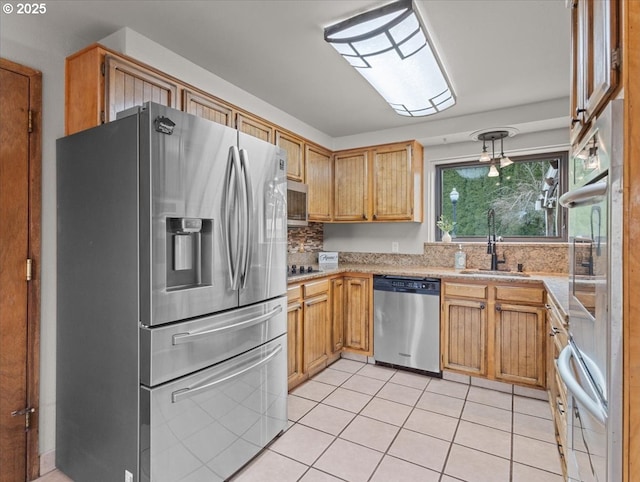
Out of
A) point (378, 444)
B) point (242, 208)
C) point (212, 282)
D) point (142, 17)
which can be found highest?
point (142, 17)

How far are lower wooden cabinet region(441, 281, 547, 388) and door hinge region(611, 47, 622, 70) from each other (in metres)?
2.29

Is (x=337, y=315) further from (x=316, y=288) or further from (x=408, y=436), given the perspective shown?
(x=408, y=436)

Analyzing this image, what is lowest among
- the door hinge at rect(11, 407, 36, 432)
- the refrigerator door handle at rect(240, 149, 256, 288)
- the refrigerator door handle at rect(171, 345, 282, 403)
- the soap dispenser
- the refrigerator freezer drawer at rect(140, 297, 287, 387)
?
the door hinge at rect(11, 407, 36, 432)

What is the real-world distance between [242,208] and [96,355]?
102cm

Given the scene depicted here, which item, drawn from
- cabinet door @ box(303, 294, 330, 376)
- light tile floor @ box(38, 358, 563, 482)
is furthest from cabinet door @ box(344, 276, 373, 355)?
light tile floor @ box(38, 358, 563, 482)

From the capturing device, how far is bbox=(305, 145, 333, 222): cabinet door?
3.58 metres

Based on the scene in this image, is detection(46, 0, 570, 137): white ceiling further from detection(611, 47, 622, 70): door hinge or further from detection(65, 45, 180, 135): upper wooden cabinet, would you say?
detection(611, 47, 622, 70): door hinge

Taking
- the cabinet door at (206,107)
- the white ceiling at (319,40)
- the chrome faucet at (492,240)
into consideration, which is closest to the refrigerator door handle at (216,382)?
the cabinet door at (206,107)

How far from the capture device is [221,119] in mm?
2473

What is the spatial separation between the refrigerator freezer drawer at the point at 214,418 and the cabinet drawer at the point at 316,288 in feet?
2.59

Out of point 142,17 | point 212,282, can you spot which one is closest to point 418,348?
point 212,282

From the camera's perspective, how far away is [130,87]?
6.23 ft

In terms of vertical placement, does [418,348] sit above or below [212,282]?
below

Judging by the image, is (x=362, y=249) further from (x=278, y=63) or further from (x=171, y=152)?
(x=171, y=152)
